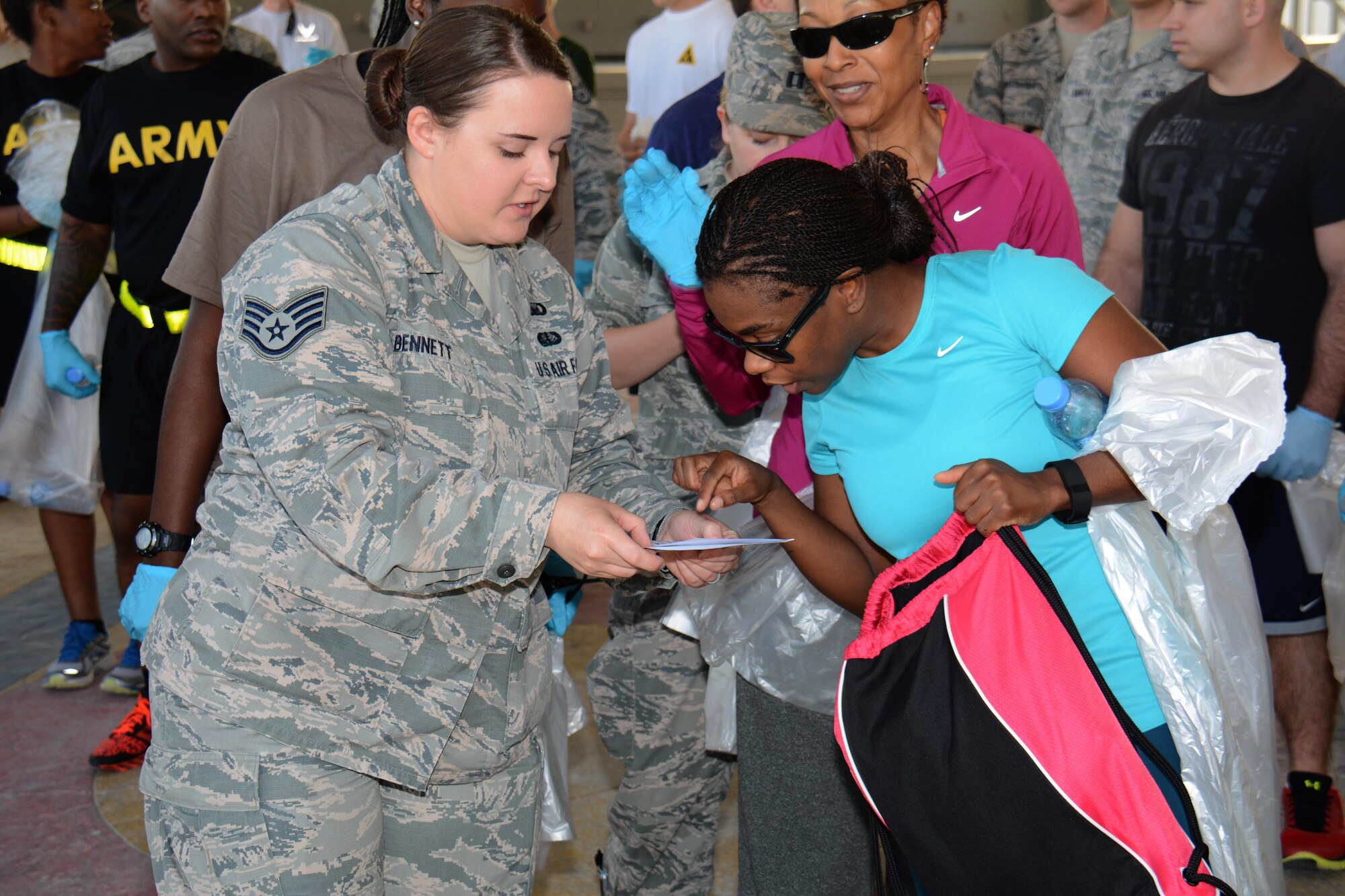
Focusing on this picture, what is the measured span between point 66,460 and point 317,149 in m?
2.47

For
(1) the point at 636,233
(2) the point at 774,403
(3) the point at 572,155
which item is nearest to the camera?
(1) the point at 636,233

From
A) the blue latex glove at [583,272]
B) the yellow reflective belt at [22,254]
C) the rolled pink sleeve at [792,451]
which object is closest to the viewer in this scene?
the rolled pink sleeve at [792,451]

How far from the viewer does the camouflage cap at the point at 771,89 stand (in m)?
2.50

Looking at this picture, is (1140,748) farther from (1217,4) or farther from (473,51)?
(1217,4)

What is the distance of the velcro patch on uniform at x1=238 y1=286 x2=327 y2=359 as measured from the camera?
152 cm

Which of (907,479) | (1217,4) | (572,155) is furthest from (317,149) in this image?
(1217,4)

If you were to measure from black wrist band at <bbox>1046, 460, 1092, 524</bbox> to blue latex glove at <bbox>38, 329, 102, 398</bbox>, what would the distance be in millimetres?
3003

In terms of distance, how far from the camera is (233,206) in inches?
83.2

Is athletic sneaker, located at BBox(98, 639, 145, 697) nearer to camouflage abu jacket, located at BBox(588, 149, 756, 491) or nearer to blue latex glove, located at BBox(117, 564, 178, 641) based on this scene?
blue latex glove, located at BBox(117, 564, 178, 641)

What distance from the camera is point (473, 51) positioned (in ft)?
5.44

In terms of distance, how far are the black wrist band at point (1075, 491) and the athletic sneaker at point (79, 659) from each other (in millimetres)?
3507

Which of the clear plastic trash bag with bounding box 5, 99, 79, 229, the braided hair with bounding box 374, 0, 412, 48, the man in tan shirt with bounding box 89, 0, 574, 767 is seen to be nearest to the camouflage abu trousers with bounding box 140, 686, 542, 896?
the man in tan shirt with bounding box 89, 0, 574, 767

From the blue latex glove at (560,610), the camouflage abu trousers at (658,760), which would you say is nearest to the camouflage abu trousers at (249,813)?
the blue latex glove at (560,610)

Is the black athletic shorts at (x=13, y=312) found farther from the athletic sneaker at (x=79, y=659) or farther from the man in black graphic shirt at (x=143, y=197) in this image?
the man in black graphic shirt at (x=143, y=197)
